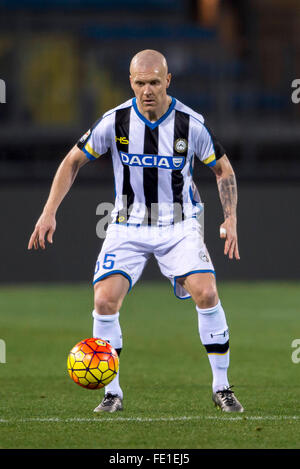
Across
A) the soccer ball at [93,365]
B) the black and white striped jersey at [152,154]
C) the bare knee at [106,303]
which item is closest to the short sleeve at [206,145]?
the black and white striped jersey at [152,154]

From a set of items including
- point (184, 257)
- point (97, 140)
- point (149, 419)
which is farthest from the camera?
point (97, 140)

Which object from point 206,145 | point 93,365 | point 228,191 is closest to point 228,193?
point 228,191

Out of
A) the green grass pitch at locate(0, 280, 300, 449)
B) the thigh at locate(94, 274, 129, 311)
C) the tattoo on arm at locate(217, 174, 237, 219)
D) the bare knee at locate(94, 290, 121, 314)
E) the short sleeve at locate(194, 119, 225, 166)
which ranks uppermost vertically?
the short sleeve at locate(194, 119, 225, 166)

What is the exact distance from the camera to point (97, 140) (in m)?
5.93

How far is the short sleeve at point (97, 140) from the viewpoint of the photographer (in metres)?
5.93

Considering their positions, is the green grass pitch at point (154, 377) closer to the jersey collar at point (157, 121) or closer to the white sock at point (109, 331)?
the white sock at point (109, 331)

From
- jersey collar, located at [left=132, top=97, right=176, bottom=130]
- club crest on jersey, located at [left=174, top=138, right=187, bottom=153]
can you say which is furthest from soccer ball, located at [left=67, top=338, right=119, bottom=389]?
jersey collar, located at [left=132, top=97, right=176, bottom=130]

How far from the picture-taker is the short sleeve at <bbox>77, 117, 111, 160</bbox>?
5926mm

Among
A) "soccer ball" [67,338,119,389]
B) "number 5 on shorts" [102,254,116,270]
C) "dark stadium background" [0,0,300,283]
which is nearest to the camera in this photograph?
"soccer ball" [67,338,119,389]

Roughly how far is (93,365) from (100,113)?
10.1 m

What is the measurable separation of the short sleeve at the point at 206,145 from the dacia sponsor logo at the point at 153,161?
0.13 metres

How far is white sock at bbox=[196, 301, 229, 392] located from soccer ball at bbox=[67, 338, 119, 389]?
0.61m

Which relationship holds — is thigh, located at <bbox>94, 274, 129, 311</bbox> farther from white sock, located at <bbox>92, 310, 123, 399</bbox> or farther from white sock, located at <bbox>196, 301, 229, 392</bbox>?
white sock, located at <bbox>196, 301, 229, 392</bbox>

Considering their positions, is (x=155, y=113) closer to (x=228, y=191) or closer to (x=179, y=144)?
(x=179, y=144)
